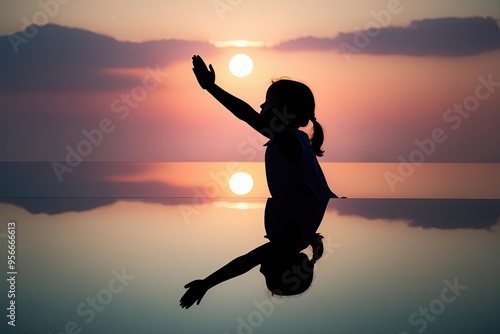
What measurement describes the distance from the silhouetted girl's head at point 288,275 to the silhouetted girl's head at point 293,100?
0.86 meters

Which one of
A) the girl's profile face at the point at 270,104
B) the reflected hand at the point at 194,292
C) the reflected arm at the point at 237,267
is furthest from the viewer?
the girl's profile face at the point at 270,104

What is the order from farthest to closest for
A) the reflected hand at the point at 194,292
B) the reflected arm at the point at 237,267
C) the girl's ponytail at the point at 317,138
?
the girl's ponytail at the point at 317,138
the reflected arm at the point at 237,267
the reflected hand at the point at 194,292

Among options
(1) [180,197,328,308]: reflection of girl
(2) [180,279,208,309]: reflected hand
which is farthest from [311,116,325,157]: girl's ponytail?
(2) [180,279,208,309]: reflected hand

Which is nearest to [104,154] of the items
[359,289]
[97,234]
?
[97,234]

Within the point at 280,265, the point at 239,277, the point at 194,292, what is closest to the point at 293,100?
the point at 239,277

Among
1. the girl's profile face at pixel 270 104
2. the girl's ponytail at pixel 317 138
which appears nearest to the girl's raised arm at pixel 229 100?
the girl's profile face at pixel 270 104

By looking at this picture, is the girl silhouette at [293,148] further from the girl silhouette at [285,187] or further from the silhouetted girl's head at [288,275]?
the silhouetted girl's head at [288,275]

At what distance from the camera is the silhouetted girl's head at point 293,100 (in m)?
2.73

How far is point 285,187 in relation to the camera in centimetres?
295

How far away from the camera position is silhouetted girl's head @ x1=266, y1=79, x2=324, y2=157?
8.96ft

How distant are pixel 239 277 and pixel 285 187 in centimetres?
75

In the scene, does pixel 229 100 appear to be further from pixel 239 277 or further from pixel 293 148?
pixel 239 277

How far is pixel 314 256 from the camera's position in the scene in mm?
2363

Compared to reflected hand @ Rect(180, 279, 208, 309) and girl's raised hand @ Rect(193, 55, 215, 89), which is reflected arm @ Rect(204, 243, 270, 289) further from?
girl's raised hand @ Rect(193, 55, 215, 89)
